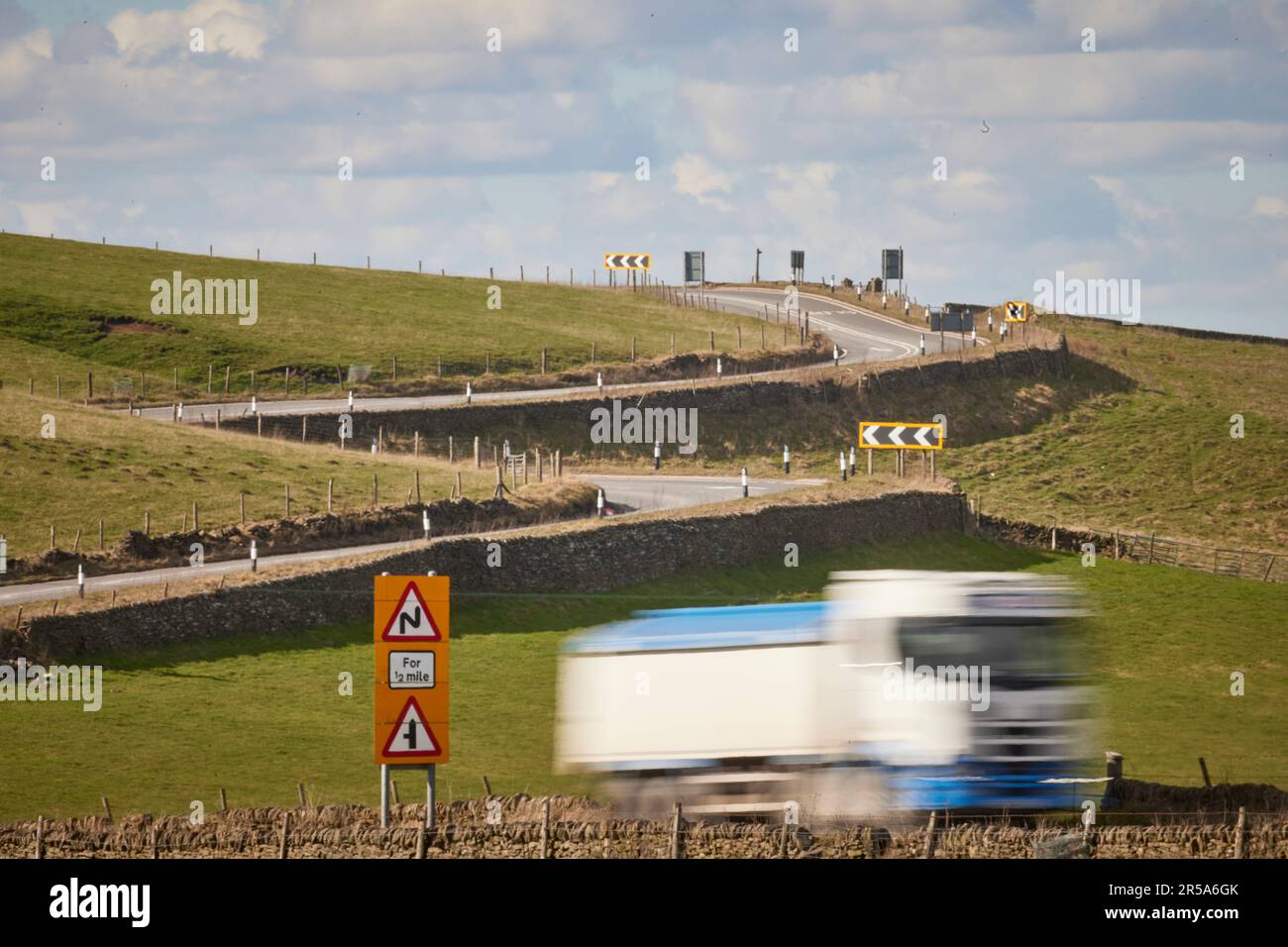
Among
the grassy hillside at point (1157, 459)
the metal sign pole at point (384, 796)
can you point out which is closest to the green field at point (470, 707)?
the metal sign pole at point (384, 796)

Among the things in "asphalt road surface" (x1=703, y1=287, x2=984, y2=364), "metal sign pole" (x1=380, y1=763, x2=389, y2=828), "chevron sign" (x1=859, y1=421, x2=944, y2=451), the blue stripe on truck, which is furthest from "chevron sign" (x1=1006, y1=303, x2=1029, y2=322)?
"metal sign pole" (x1=380, y1=763, x2=389, y2=828)

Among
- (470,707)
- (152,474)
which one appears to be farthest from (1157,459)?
(470,707)

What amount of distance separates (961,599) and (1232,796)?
7933 millimetres

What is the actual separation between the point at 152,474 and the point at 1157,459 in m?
56.4

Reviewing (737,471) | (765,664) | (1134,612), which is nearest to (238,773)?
(765,664)

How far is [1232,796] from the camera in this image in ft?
112

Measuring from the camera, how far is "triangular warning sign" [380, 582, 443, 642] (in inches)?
1061

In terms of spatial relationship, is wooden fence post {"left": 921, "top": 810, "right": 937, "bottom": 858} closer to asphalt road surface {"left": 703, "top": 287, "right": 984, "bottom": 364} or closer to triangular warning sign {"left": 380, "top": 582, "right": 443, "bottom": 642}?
triangular warning sign {"left": 380, "top": 582, "right": 443, "bottom": 642}

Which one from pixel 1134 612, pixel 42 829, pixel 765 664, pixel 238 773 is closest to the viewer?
pixel 42 829

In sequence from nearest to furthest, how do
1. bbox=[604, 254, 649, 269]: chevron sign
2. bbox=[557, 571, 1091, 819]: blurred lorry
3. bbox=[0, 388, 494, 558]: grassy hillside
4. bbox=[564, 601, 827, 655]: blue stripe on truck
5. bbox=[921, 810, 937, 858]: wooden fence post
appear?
bbox=[921, 810, 937, 858]: wooden fence post < bbox=[557, 571, 1091, 819]: blurred lorry < bbox=[564, 601, 827, 655]: blue stripe on truck < bbox=[0, 388, 494, 558]: grassy hillside < bbox=[604, 254, 649, 269]: chevron sign

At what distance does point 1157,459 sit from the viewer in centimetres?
9650

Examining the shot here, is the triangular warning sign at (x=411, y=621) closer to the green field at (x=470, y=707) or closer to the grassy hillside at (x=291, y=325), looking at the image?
the green field at (x=470, y=707)
